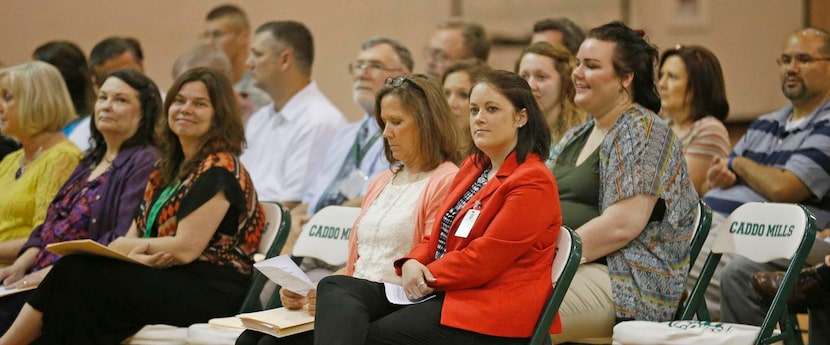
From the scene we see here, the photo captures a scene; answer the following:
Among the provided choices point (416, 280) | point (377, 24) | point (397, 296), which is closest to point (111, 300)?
point (397, 296)

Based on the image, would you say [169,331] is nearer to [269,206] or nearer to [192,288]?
[192,288]

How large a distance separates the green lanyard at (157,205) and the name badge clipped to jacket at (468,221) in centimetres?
138

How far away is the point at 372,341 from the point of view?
286 cm

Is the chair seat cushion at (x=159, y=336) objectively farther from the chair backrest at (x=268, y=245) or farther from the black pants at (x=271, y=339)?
the black pants at (x=271, y=339)

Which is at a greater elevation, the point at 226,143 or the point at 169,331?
the point at 226,143

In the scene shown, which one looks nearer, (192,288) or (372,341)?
(372,341)

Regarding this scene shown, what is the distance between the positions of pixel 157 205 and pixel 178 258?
29cm

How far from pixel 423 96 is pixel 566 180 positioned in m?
0.57

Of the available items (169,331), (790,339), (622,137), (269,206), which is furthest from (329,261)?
(790,339)

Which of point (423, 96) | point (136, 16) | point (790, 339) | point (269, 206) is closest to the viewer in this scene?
point (790, 339)

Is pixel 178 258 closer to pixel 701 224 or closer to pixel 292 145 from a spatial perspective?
pixel 292 145

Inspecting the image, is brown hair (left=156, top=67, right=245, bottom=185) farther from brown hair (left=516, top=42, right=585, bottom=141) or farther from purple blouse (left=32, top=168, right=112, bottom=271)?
brown hair (left=516, top=42, right=585, bottom=141)

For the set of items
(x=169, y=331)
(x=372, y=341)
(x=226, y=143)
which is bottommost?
(x=169, y=331)

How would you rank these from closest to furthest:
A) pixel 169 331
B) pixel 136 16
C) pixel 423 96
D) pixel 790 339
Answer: pixel 790 339 → pixel 423 96 → pixel 169 331 → pixel 136 16
